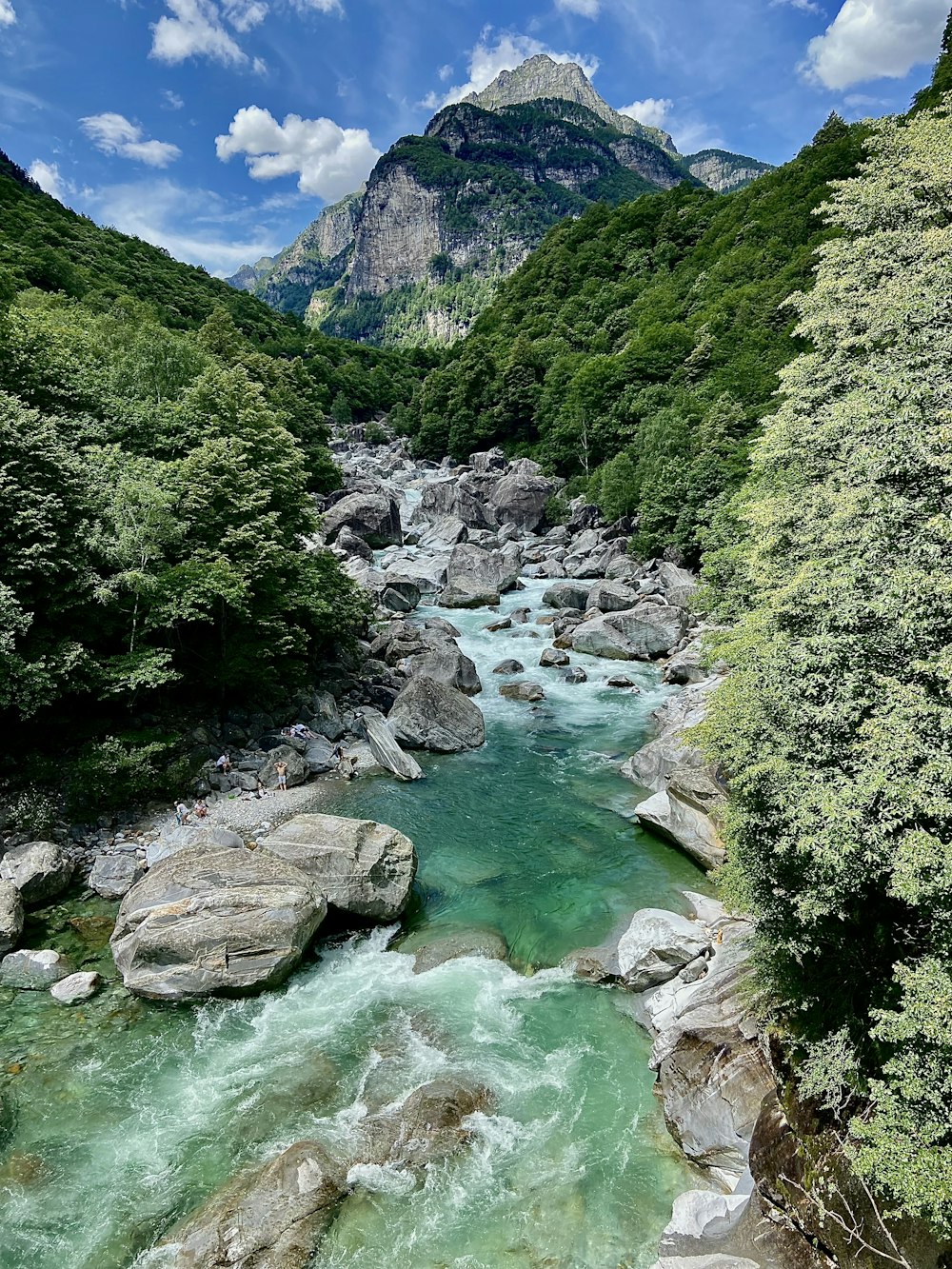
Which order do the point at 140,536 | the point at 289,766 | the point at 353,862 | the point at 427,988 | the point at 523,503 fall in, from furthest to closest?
the point at 523,503
the point at 289,766
the point at 140,536
the point at 353,862
the point at 427,988

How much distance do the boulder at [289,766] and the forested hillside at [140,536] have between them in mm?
3494

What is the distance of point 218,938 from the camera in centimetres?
1430

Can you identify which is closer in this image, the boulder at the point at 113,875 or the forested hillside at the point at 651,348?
the boulder at the point at 113,875

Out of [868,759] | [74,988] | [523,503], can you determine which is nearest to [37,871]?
[74,988]

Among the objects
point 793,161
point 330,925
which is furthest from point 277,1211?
point 793,161

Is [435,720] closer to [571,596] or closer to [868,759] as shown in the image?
[571,596]

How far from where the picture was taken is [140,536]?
20672 mm

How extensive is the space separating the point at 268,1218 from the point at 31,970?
874 centimetres

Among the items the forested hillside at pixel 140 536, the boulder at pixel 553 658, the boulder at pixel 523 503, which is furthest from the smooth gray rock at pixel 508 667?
the boulder at pixel 523 503

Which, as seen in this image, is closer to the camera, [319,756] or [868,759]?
[868,759]

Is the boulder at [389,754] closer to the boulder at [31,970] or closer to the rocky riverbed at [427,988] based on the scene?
the rocky riverbed at [427,988]

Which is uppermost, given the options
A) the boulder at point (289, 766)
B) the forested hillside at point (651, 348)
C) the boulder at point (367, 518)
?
the forested hillside at point (651, 348)

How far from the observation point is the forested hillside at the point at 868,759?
747 cm

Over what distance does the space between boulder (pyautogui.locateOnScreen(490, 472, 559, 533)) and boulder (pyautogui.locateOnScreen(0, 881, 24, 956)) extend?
53085 mm
